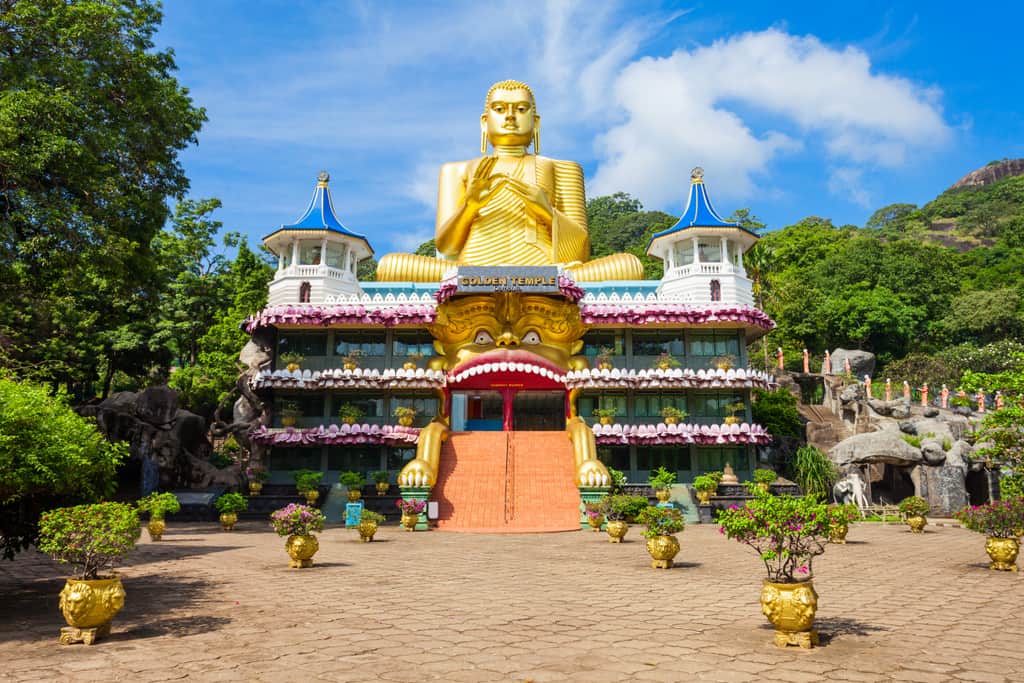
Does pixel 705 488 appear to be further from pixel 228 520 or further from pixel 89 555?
pixel 89 555

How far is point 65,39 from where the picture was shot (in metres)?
18.2

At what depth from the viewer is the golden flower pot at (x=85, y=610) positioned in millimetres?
8055

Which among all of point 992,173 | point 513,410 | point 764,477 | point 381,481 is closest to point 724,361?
point 764,477

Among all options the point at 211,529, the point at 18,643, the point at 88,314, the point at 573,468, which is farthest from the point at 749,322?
the point at 88,314

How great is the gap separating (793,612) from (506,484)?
1625 centimetres

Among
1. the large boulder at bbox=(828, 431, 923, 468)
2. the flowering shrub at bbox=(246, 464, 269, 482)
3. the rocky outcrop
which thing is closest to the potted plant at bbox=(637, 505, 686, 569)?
the large boulder at bbox=(828, 431, 923, 468)

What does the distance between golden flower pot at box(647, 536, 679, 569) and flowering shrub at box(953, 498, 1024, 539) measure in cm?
579

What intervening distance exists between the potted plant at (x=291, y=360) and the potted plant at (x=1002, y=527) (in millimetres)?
23683

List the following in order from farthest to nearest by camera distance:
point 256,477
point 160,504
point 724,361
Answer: point 724,361 → point 256,477 → point 160,504

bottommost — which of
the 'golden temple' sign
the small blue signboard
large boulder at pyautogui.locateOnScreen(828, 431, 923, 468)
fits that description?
the small blue signboard

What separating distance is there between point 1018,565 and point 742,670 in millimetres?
11007

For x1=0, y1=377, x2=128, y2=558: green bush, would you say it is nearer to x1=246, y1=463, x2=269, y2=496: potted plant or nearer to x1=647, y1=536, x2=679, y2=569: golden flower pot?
x1=647, y1=536, x2=679, y2=569: golden flower pot

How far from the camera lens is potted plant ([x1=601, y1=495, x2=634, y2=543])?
719 inches

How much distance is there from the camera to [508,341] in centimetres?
2841
